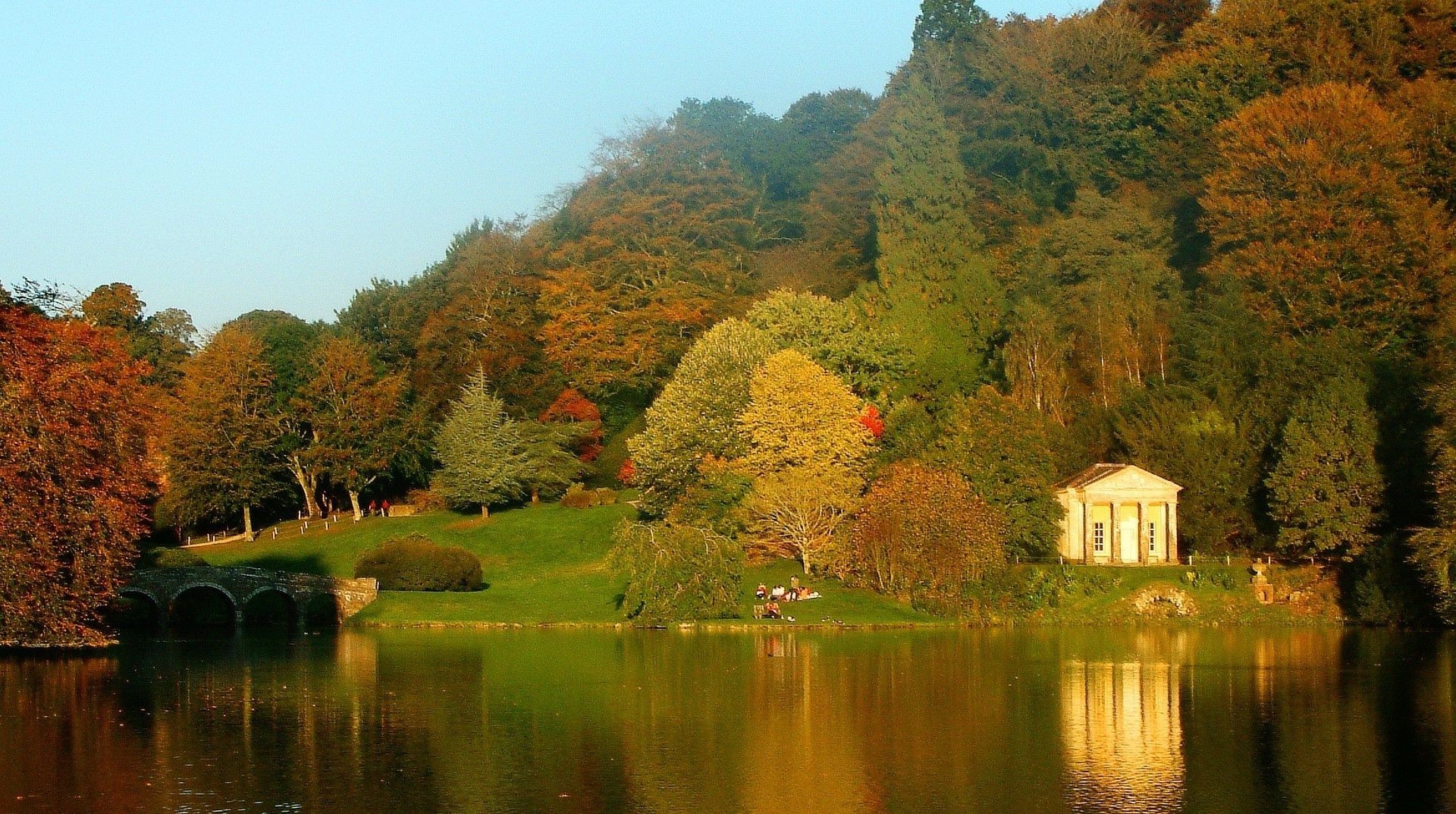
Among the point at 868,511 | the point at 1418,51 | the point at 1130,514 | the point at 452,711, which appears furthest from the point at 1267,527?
the point at 452,711

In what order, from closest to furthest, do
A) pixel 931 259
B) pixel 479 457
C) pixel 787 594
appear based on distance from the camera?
pixel 787 594, pixel 931 259, pixel 479 457

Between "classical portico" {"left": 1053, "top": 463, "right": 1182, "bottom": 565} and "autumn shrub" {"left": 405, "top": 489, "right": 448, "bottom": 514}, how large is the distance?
38.0 metres

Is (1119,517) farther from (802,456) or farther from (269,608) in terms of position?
(269,608)

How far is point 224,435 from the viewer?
88125 millimetres

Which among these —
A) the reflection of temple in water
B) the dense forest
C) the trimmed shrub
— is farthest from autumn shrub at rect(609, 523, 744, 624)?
the trimmed shrub

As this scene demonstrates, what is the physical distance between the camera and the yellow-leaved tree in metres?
67.0

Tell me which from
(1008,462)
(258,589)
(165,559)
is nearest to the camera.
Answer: (1008,462)

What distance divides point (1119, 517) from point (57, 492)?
44.8m

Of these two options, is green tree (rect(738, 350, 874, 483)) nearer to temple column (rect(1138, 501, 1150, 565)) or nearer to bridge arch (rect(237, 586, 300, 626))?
temple column (rect(1138, 501, 1150, 565))

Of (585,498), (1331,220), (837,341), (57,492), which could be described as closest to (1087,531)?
(837,341)

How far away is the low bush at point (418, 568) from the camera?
6806 cm

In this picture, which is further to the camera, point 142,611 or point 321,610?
point 142,611

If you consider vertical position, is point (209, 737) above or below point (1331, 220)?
below

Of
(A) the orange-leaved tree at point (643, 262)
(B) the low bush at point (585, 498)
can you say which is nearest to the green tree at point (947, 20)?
(A) the orange-leaved tree at point (643, 262)
